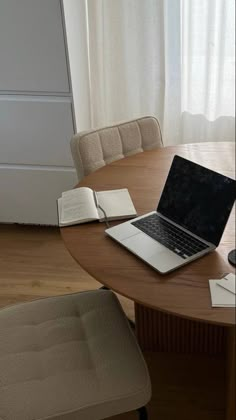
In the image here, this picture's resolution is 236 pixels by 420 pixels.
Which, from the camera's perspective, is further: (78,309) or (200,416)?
(200,416)

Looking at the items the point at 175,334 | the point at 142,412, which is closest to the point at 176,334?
the point at 175,334

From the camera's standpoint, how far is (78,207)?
1.56 metres

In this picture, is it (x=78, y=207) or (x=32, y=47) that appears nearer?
(x=78, y=207)

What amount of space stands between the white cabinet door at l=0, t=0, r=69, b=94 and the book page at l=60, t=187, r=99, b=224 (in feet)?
3.09

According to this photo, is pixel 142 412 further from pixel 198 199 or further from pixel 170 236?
pixel 198 199

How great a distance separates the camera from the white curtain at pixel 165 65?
98.7 inches

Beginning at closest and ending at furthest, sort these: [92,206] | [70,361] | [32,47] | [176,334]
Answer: [70,361], [92,206], [176,334], [32,47]

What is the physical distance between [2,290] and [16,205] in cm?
54

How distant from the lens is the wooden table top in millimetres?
1178

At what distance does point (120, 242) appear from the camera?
1396 mm

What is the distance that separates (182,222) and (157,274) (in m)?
0.21

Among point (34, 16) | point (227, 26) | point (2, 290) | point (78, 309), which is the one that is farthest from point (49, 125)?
point (78, 309)

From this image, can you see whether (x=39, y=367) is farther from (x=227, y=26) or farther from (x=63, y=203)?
(x=227, y=26)

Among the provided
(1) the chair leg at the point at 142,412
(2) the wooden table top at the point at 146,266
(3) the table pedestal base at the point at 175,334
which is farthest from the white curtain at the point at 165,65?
(1) the chair leg at the point at 142,412
